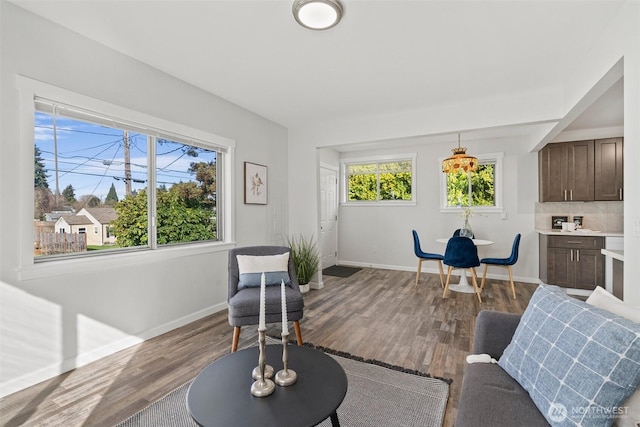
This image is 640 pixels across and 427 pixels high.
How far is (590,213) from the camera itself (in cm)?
479

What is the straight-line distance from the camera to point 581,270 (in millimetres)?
4367

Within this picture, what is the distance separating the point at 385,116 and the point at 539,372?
11.7ft

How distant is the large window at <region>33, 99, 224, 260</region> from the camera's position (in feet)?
7.50

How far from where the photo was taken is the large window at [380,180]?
19.9ft

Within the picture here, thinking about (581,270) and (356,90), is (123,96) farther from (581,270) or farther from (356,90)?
(581,270)

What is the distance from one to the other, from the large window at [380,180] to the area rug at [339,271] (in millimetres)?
1420

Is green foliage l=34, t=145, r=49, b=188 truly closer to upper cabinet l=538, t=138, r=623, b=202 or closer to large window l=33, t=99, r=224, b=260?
large window l=33, t=99, r=224, b=260

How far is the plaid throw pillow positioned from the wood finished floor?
829mm

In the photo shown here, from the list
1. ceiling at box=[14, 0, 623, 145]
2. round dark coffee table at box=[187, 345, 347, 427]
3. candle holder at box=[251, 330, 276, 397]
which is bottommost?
round dark coffee table at box=[187, 345, 347, 427]

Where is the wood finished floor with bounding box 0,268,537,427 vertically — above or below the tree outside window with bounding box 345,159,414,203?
below

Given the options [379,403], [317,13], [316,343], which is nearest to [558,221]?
[316,343]

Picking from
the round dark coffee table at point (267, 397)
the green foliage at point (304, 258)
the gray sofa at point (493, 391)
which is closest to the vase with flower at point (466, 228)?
the green foliage at point (304, 258)

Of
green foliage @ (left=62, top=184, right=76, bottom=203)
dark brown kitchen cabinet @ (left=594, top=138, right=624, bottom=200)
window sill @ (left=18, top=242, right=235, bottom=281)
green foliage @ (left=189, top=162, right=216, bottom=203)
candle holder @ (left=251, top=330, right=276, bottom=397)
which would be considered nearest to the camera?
candle holder @ (left=251, top=330, right=276, bottom=397)

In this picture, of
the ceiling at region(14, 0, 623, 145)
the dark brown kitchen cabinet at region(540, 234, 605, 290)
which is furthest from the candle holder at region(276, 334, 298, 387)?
the dark brown kitchen cabinet at region(540, 234, 605, 290)
